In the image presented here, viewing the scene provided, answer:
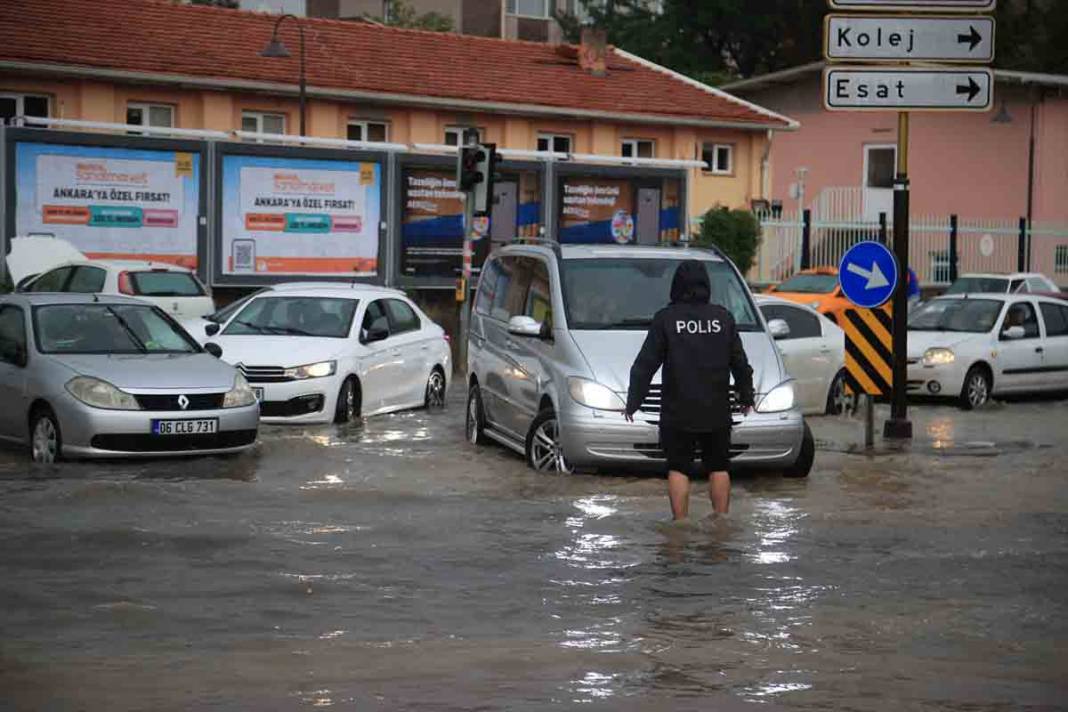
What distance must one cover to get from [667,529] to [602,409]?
234cm

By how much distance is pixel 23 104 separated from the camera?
3681 centimetres

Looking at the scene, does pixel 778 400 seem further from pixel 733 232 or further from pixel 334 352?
pixel 733 232

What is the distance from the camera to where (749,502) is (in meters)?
13.7

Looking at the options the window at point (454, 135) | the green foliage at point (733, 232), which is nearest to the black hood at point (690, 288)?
the green foliage at point (733, 232)

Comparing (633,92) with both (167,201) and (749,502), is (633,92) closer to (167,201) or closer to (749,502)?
(167,201)

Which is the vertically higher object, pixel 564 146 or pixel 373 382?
pixel 564 146

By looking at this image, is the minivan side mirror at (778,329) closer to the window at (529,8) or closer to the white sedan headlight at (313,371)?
the white sedan headlight at (313,371)

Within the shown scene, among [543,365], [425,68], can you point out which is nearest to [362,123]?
[425,68]

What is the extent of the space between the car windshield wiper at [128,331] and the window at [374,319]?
3467 mm

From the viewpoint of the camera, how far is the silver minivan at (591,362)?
1429 cm

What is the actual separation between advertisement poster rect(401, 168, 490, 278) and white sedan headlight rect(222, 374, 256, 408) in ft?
46.0

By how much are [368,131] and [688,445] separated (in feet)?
102

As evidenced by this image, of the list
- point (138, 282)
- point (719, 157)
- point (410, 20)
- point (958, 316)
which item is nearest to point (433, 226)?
point (138, 282)

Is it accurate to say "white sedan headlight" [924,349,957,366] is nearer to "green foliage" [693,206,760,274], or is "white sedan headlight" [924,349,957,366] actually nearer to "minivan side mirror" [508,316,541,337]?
"minivan side mirror" [508,316,541,337]
